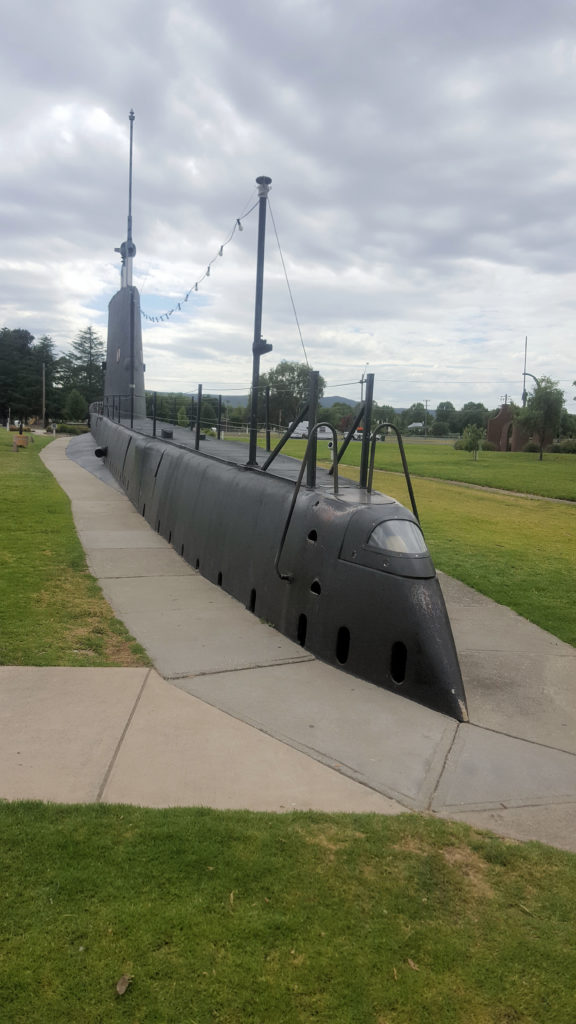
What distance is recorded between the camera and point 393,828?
3.60 meters

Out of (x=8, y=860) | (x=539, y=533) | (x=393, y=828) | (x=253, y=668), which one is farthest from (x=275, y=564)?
(x=539, y=533)

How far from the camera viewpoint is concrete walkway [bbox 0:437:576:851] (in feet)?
12.8

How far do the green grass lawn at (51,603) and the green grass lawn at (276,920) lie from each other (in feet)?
8.02

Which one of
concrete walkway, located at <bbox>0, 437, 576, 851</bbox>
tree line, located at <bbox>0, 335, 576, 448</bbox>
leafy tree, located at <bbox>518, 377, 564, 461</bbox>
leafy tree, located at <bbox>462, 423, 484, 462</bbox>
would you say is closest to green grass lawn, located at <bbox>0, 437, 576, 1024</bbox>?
concrete walkway, located at <bbox>0, 437, 576, 851</bbox>

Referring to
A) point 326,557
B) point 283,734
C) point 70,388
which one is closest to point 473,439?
point 326,557

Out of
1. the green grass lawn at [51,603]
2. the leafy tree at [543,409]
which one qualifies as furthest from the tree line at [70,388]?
the green grass lawn at [51,603]

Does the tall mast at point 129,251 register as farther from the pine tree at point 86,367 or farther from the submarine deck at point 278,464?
the pine tree at point 86,367

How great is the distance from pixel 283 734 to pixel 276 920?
1838mm

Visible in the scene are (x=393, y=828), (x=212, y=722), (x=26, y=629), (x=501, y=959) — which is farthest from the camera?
(x=26, y=629)

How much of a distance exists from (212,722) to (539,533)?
11.7m

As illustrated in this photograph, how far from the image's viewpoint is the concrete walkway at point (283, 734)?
3.91 meters

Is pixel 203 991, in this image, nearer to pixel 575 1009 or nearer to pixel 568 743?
pixel 575 1009

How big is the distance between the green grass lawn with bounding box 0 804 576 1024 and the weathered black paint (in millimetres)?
1870

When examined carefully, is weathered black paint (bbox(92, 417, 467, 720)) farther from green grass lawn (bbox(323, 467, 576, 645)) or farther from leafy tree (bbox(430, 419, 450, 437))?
leafy tree (bbox(430, 419, 450, 437))
